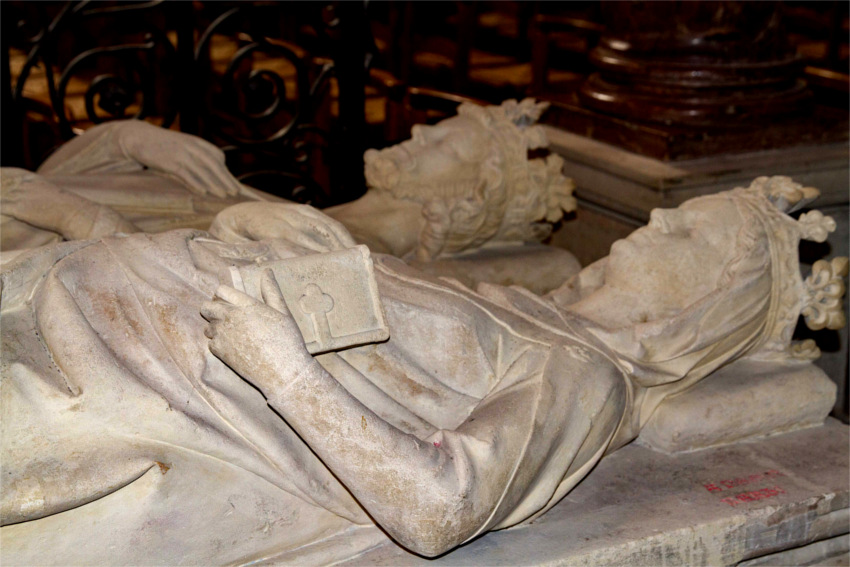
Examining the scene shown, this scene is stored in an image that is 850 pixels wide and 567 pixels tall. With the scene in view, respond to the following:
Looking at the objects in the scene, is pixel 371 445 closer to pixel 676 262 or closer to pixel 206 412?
pixel 206 412

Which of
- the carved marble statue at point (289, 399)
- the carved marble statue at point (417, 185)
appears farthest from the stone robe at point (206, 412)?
the carved marble statue at point (417, 185)

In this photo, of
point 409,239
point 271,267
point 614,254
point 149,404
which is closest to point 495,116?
point 409,239

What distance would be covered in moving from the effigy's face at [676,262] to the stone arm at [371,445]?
0.78 m

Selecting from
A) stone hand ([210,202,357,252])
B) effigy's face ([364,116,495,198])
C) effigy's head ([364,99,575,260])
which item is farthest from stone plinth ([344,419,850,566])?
A: effigy's face ([364,116,495,198])

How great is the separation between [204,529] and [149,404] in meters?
0.33

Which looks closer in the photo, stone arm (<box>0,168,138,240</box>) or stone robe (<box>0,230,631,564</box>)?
stone robe (<box>0,230,631,564</box>)

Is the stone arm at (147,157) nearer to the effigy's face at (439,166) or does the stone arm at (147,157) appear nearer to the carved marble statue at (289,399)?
the effigy's face at (439,166)

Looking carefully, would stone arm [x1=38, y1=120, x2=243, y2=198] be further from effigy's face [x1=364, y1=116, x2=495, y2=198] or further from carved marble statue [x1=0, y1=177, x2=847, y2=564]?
carved marble statue [x1=0, y1=177, x2=847, y2=564]

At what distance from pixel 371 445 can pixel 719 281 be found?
3.91ft

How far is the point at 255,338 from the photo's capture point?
208 centimetres

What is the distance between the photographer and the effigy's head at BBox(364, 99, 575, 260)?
12.8ft

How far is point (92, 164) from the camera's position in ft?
12.8

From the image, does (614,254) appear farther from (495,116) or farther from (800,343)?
(495,116)

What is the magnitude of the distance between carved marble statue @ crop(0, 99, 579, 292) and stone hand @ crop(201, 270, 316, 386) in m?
1.58
